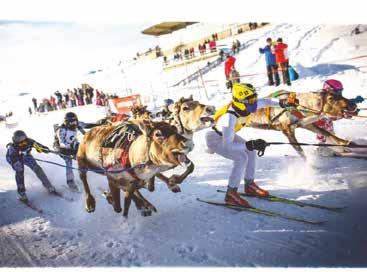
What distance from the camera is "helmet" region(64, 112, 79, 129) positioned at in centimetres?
286

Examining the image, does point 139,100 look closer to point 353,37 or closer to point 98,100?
point 98,100

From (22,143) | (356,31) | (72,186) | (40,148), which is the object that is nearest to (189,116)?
(72,186)

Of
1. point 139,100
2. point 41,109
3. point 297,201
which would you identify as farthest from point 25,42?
point 297,201

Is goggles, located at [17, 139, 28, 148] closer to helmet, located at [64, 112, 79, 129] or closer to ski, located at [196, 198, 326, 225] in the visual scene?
helmet, located at [64, 112, 79, 129]

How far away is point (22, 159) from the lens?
2525 mm

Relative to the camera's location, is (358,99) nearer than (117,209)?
No

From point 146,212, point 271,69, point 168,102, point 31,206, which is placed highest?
point 271,69

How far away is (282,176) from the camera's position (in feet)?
9.86

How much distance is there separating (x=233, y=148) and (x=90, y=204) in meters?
1.05

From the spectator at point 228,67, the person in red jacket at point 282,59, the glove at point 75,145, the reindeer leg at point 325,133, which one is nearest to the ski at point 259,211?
the reindeer leg at point 325,133

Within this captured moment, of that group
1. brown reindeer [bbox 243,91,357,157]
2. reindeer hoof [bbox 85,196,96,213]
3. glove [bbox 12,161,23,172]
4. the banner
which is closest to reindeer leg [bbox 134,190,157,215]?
reindeer hoof [bbox 85,196,96,213]

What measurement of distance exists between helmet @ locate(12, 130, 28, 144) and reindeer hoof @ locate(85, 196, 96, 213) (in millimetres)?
587

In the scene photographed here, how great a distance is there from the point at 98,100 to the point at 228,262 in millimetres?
1696

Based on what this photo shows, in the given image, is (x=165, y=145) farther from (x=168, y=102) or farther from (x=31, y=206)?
(x=168, y=102)
